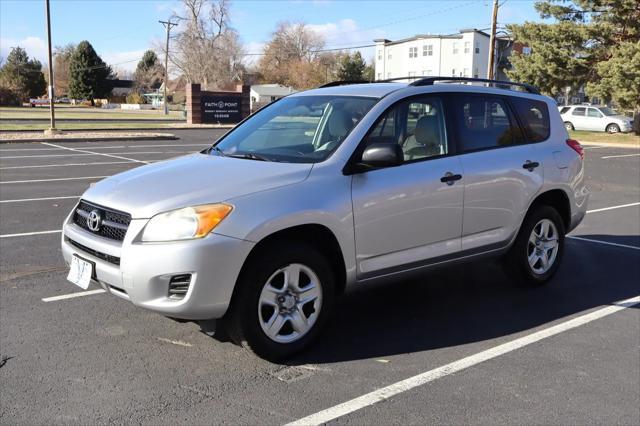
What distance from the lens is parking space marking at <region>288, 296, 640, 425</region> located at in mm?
3344

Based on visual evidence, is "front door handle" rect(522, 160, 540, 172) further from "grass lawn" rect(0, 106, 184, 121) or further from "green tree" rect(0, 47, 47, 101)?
"green tree" rect(0, 47, 47, 101)

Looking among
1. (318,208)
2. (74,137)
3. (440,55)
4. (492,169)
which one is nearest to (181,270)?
(318,208)

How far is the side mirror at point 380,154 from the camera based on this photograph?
405 cm

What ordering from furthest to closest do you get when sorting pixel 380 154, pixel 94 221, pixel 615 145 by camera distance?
pixel 615 145 < pixel 380 154 < pixel 94 221

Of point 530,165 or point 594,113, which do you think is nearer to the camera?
point 530,165

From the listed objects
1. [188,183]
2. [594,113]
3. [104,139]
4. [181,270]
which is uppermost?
[594,113]

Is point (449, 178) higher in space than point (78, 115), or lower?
lower

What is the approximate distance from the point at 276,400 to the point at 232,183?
1.34 metres

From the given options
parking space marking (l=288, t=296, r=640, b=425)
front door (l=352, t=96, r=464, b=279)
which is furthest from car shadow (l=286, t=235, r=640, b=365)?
front door (l=352, t=96, r=464, b=279)

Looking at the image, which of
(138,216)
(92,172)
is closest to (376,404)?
(138,216)

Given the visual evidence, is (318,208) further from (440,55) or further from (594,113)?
(440,55)

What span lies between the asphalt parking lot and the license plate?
49 cm

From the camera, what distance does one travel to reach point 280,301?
3.91m

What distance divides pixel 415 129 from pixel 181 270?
7.10 ft
